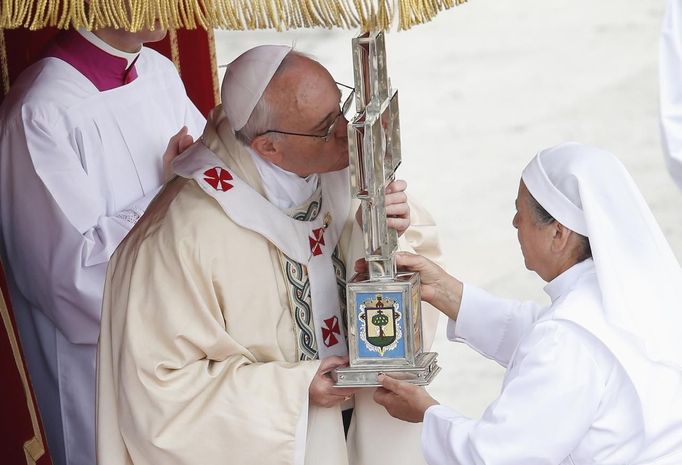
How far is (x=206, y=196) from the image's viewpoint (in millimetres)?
3703

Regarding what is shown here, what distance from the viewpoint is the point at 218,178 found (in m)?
3.69

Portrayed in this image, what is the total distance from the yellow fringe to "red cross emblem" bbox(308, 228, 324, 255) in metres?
0.98

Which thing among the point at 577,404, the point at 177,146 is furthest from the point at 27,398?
the point at 577,404

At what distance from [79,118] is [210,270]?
1.37m

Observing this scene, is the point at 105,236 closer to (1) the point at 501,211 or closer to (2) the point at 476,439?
(2) the point at 476,439

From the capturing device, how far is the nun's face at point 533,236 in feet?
Result: 10.8

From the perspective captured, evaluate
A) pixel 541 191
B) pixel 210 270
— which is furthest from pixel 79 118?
pixel 541 191

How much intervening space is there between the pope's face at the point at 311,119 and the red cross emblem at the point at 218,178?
0.15 metres

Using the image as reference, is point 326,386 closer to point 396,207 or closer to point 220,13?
point 396,207

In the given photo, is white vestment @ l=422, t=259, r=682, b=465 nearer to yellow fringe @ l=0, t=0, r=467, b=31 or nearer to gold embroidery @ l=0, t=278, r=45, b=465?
yellow fringe @ l=0, t=0, r=467, b=31

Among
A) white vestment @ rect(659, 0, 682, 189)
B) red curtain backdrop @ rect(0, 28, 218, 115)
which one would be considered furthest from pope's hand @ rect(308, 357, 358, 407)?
red curtain backdrop @ rect(0, 28, 218, 115)

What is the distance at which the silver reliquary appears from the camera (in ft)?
10.9

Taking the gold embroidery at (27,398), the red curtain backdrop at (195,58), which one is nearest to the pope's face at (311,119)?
the gold embroidery at (27,398)

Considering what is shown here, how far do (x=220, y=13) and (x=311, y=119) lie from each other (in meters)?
0.76
